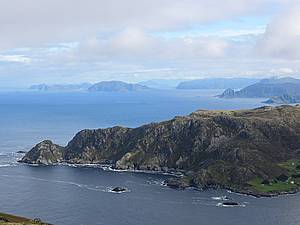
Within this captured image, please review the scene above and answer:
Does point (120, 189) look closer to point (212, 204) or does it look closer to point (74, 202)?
point (74, 202)

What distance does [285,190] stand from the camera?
649 feet

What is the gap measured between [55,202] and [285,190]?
8339 centimetres

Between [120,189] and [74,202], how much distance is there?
24120mm

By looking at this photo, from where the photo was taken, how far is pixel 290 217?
527ft

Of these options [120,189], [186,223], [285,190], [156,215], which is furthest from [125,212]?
[285,190]

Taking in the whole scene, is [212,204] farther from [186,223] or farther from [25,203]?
[25,203]

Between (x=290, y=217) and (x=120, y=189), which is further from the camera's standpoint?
(x=120, y=189)

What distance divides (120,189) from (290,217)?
65336 millimetres

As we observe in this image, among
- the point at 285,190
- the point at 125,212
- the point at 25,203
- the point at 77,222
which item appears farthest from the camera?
the point at 285,190

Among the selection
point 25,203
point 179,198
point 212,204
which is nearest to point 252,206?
point 212,204

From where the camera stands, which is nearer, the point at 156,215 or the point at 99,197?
the point at 156,215

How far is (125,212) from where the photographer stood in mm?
165625

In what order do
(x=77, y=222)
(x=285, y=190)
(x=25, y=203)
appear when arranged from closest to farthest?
(x=77, y=222) → (x=25, y=203) → (x=285, y=190)

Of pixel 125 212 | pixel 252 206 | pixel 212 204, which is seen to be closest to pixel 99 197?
pixel 125 212
